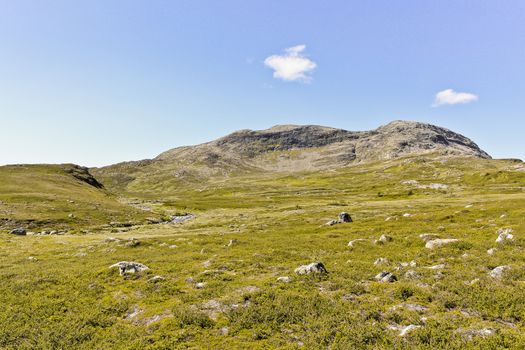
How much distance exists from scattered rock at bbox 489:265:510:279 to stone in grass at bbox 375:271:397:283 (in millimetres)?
6077

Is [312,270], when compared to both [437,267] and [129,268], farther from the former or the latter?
[129,268]

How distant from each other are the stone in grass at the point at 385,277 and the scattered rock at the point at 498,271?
19.9 ft

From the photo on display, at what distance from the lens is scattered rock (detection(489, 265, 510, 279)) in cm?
2064

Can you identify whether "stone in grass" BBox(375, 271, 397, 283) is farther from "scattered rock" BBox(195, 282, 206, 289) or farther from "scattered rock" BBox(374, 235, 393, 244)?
"scattered rock" BBox(374, 235, 393, 244)

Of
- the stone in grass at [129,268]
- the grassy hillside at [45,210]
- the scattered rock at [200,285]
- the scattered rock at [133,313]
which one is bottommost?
the scattered rock at [133,313]

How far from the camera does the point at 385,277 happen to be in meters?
22.4

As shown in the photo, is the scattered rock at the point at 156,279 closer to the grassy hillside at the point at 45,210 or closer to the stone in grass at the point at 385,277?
the stone in grass at the point at 385,277

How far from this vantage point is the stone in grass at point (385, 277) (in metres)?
22.1

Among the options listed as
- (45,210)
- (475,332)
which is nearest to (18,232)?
(45,210)

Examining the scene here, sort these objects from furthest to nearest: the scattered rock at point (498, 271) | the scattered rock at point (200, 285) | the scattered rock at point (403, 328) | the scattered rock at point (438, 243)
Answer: the scattered rock at point (438, 243) < the scattered rock at point (200, 285) < the scattered rock at point (498, 271) < the scattered rock at point (403, 328)

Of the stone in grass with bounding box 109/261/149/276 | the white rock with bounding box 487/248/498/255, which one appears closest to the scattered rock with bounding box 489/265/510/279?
the white rock with bounding box 487/248/498/255

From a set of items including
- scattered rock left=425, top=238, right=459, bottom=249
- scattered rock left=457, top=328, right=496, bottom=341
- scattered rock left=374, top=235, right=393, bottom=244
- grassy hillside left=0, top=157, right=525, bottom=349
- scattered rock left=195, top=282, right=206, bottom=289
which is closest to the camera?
scattered rock left=457, top=328, right=496, bottom=341

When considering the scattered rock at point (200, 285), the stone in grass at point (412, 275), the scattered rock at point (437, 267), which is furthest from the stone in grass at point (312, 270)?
the scattered rock at point (437, 267)

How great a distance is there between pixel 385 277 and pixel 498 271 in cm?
721
